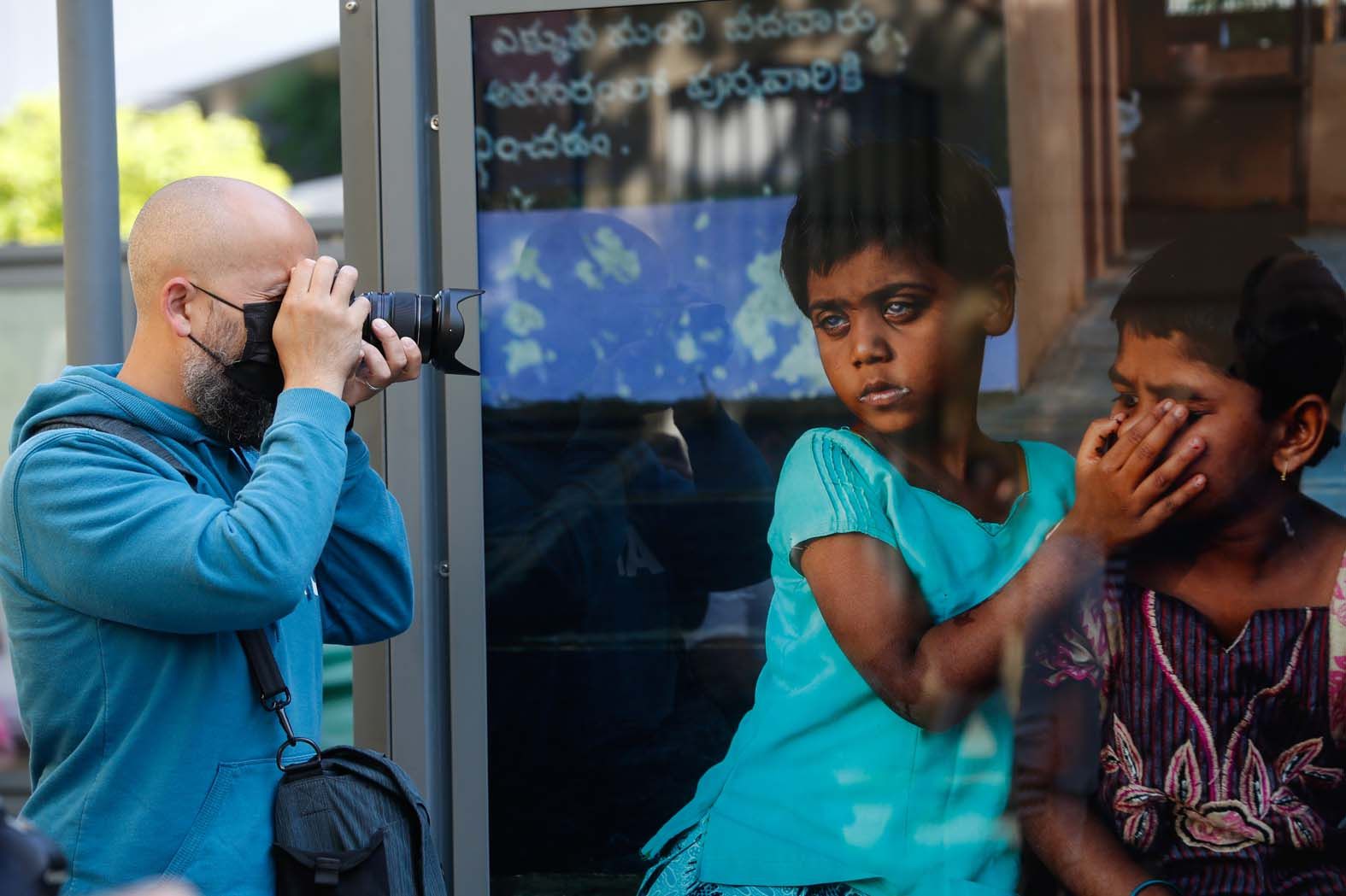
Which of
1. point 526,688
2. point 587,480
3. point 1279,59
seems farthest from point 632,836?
point 1279,59

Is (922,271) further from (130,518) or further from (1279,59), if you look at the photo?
(130,518)

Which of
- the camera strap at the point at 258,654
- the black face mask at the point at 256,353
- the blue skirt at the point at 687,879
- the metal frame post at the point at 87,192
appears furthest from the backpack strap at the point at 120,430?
the blue skirt at the point at 687,879

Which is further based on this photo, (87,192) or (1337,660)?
(87,192)

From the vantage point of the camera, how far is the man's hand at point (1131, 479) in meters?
2.66

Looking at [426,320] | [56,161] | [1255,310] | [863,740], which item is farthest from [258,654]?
[56,161]

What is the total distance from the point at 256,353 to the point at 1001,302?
1.37 metres

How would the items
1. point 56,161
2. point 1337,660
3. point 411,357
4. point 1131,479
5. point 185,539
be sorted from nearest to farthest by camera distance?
point 185,539
point 411,357
point 1337,660
point 1131,479
point 56,161

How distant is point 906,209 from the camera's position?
2.77 m

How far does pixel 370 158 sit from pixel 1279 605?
2.00 m

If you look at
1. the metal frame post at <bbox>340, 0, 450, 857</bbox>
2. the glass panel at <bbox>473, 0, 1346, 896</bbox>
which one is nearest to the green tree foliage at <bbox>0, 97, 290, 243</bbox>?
the metal frame post at <bbox>340, 0, 450, 857</bbox>

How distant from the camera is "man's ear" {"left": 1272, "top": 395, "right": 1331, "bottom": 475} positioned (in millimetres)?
2590

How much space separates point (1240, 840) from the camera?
2629 mm

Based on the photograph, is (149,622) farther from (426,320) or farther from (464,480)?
(464,480)

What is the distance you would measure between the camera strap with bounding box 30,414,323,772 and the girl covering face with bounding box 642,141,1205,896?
42.3 inches
